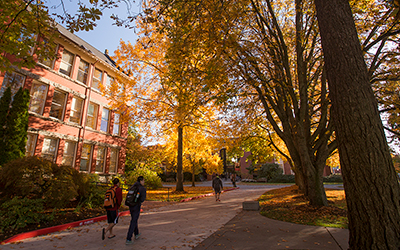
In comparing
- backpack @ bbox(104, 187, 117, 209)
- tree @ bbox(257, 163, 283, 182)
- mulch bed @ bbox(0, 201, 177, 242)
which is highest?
tree @ bbox(257, 163, 283, 182)

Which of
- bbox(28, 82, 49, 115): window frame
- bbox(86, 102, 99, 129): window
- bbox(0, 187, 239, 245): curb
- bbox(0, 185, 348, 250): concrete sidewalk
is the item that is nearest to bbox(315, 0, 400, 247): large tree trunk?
bbox(0, 185, 348, 250): concrete sidewalk

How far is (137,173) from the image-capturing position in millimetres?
21969

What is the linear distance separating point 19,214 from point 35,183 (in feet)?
4.34

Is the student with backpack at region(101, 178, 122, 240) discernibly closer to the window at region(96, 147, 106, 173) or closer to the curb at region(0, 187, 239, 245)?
the curb at region(0, 187, 239, 245)

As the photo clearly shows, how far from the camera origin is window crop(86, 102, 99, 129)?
735 inches

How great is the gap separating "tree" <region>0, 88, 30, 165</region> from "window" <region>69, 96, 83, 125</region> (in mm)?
4326

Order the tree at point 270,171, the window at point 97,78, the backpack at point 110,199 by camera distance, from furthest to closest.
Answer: the tree at point 270,171 < the window at point 97,78 < the backpack at point 110,199

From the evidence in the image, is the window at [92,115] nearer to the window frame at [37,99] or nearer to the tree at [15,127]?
the window frame at [37,99]

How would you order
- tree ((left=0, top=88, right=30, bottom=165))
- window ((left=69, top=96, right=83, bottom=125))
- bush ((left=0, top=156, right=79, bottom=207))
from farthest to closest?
window ((left=69, top=96, right=83, bottom=125)) < tree ((left=0, top=88, right=30, bottom=165)) < bush ((left=0, top=156, right=79, bottom=207))

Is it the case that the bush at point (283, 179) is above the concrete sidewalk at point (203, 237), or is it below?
above

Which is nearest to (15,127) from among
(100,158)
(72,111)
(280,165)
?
(72,111)

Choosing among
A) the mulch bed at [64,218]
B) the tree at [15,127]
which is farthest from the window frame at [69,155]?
the mulch bed at [64,218]

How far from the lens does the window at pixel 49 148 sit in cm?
1471

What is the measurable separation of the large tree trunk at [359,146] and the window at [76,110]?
61.3 feet
